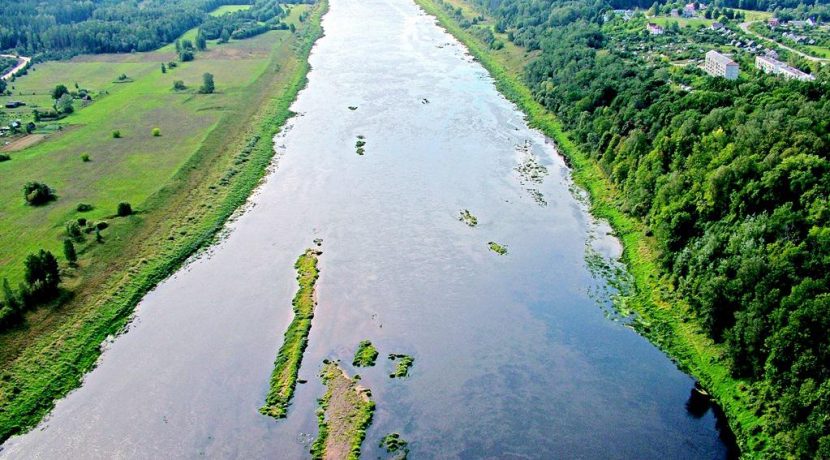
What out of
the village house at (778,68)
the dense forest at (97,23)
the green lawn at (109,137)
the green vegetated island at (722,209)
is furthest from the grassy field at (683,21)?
the dense forest at (97,23)

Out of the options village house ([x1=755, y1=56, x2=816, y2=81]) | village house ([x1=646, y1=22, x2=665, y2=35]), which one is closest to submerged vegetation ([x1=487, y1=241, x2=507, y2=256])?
village house ([x1=755, y1=56, x2=816, y2=81])

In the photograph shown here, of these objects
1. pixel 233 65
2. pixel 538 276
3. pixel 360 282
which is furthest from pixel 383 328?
pixel 233 65

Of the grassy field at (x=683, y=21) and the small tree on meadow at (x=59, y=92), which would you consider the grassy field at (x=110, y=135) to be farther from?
the grassy field at (x=683, y=21)

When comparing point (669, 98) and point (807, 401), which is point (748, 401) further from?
point (669, 98)

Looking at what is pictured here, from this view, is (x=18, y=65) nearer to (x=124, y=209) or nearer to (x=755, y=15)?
(x=124, y=209)

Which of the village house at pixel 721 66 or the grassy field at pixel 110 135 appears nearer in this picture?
the grassy field at pixel 110 135

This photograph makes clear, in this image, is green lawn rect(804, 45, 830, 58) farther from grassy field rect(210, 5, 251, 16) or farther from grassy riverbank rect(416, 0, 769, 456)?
grassy field rect(210, 5, 251, 16)
